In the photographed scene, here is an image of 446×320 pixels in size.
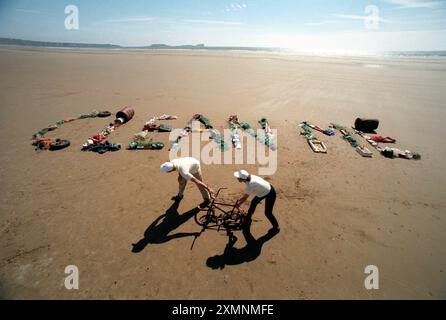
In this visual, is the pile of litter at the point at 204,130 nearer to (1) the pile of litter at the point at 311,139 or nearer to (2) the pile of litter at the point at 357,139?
(1) the pile of litter at the point at 311,139

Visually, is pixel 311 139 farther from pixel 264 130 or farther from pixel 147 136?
pixel 147 136

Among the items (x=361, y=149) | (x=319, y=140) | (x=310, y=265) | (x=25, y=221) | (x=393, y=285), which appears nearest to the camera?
(x=393, y=285)

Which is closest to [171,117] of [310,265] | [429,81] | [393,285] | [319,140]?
[319,140]

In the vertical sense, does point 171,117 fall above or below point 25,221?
above

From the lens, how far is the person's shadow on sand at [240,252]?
22.3 feet

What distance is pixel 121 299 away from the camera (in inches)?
231

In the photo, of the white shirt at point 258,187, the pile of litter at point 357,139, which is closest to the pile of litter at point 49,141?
the white shirt at point 258,187

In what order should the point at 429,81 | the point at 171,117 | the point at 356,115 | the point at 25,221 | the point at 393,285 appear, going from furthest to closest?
the point at 429,81
the point at 356,115
the point at 171,117
the point at 25,221
the point at 393,285

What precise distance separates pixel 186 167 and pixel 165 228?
2213 millimetres

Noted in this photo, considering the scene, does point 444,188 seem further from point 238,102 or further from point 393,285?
point 238,102

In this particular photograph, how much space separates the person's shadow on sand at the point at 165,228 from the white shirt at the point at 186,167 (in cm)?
162

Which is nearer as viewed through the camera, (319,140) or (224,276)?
(224,276)

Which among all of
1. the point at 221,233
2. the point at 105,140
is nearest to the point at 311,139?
the point at 221,233

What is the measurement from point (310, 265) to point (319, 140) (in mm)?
9447
